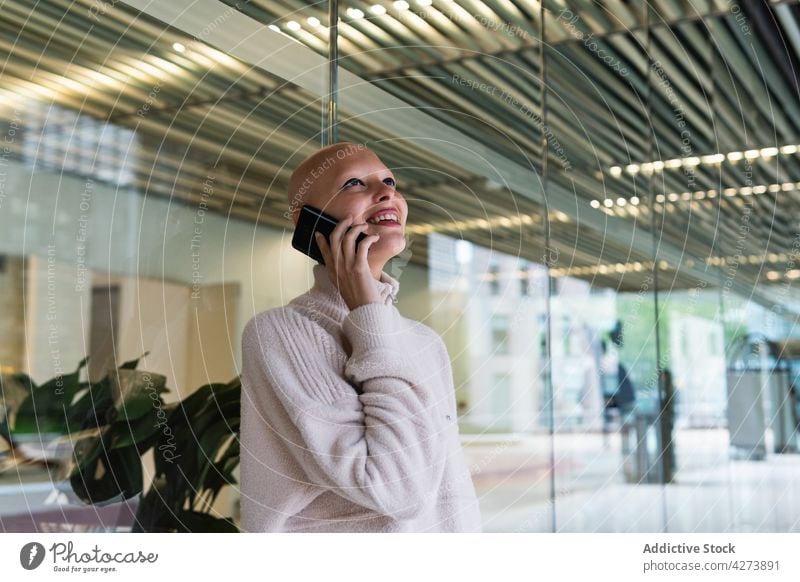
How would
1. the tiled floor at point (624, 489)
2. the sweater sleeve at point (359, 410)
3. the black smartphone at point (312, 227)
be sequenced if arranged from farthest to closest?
1. the tiled floor at point (624, 489)
2. the black smartphone at point (312, 227)
3. the sweater sleeve at point (359, 410)

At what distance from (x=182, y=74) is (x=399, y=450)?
2.14 ft

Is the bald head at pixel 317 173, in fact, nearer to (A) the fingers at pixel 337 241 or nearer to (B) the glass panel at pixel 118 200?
(A) the fingers at pixel 337 241

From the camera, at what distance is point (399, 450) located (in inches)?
28.7

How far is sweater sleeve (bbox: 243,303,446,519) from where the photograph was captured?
0.73 m

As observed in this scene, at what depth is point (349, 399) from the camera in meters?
0.77

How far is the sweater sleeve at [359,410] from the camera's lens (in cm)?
73

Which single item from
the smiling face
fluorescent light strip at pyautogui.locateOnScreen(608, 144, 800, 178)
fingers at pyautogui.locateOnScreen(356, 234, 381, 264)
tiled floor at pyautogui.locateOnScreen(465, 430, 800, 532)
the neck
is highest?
fluorescent light strip at pyautogui.locateOnScreen(608, 144, 800, 178)

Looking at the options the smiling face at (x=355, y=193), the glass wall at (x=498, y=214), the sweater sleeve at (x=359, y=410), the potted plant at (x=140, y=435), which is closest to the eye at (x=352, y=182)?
the smiling face at (x=355, y=193)

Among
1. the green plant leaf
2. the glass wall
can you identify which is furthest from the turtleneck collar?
the green plant leaf

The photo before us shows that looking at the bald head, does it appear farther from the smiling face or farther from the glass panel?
the glass panel

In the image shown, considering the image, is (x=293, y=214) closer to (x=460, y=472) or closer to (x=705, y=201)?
(x=460, y=472)

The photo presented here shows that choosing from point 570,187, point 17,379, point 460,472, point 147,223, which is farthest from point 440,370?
point 17,379

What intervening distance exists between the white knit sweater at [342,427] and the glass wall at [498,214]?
27 cm

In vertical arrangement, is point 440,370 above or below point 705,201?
below
